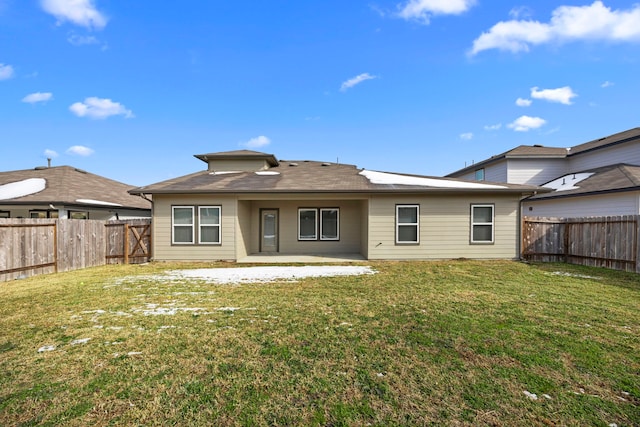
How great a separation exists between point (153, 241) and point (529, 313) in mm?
11505

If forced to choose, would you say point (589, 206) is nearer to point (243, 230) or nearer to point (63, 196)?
point (243, 230)

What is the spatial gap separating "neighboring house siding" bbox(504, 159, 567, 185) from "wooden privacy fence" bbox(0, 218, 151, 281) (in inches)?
832

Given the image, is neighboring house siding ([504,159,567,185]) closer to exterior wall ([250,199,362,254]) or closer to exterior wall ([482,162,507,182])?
exterior wall ([482,162,507,182])

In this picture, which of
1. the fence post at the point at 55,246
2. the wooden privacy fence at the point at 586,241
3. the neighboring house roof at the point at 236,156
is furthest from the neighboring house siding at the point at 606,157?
the fence post at the point at 55,246

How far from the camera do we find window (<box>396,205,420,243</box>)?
11.3 meters

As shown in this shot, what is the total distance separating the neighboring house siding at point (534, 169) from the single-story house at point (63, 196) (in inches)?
917

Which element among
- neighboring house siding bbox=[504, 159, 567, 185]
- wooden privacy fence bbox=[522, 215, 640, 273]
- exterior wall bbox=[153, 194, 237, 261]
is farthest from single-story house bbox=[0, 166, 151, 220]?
neighboring house siding bbox=[504, 159, 567, 185]

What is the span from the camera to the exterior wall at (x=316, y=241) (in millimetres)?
13258

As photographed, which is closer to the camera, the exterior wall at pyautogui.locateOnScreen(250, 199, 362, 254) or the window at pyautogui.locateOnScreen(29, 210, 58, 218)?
the exterior wall at pyautogui.locateOnScreen(250, 199, 362, 254)

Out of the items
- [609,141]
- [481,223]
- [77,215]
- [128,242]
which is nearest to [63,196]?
[77,215]

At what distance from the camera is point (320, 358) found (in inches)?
129

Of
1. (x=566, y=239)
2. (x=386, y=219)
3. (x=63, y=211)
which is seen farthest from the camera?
(x=63, y=211)

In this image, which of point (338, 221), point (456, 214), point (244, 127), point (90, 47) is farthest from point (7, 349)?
point (244, 127)

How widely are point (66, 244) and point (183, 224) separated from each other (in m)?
3.41
